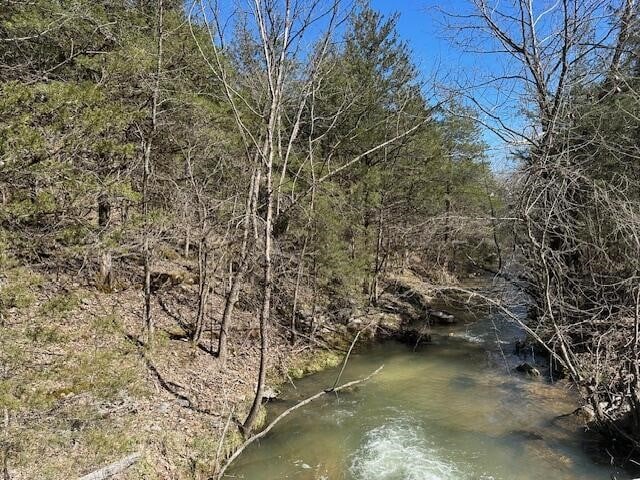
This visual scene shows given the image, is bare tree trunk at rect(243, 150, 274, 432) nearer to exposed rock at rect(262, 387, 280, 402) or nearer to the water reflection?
the water reflection

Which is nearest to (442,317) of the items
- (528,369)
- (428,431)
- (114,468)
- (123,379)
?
(528,369)

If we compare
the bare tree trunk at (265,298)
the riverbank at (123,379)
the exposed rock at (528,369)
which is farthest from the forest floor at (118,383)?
the exposed rock at (528,369)

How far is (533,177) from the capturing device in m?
6.34

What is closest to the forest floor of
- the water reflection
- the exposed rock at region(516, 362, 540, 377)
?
the water reflection

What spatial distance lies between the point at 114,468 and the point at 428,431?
5.57 metres

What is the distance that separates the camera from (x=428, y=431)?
8555 millimetres

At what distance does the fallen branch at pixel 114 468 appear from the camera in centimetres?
545

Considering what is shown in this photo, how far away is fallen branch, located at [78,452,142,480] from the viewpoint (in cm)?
545

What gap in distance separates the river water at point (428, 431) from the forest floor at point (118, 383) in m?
0.90

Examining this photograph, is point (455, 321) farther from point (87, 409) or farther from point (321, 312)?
point (87, 409)

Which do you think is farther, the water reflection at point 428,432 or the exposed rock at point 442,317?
the exposed rock at point 442,317

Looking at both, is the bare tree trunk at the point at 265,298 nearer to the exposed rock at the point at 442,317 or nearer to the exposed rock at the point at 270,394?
the exposed rock at the point at 270,394

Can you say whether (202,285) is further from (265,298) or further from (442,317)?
(442,317)

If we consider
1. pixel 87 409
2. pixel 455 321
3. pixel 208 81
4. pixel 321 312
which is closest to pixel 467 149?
pixel 455 321
